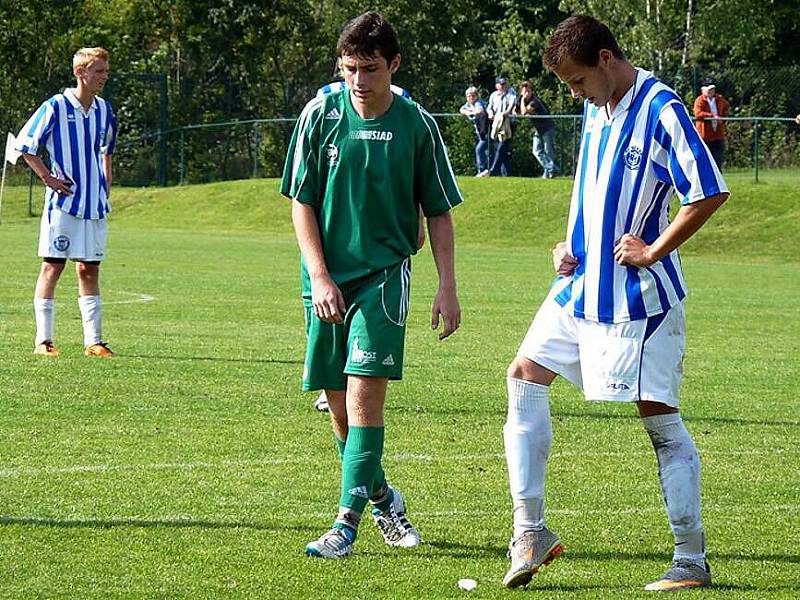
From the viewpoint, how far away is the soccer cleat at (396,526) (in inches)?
242

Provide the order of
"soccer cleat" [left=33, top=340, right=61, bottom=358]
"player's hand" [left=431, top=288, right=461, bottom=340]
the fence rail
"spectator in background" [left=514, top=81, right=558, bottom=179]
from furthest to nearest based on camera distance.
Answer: the fence rail
"spectator in background" [left=514, top=81, right=558, bottom=179]
"soccer cleat" [left=33, top=340, right=61, bottom=358]
"player's hand" [left=431, top=288, right=461, bottom=340]

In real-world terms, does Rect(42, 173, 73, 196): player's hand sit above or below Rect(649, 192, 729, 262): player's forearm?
below

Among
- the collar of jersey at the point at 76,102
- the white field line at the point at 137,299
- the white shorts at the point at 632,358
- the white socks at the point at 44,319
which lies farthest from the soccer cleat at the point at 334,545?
the white field line at the point at 137,299

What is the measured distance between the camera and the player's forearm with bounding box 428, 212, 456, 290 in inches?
246

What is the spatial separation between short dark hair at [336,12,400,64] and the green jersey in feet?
0.78

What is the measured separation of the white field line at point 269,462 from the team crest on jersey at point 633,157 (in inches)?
114

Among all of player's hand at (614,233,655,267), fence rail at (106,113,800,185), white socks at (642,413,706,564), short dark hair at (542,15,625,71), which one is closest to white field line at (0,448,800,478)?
white socks at (642,413,706,564)

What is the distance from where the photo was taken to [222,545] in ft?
19.7

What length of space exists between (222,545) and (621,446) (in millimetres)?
3110

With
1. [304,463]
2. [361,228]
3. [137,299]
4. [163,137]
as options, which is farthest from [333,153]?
[163,137]

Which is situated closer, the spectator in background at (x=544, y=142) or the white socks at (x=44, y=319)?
the white socks at (x=44, y=319)

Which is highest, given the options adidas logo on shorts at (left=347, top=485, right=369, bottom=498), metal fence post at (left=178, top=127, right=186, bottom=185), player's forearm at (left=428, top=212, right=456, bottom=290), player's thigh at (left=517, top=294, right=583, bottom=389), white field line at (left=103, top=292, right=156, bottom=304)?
player's forearm at (left=428, top=212, right=456, bottom=290)

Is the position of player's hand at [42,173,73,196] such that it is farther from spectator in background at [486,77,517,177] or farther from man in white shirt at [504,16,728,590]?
spectator in background at [486,77,517,177]

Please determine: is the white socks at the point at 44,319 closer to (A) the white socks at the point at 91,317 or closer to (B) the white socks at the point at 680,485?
(A) the white socks at the point at 91,317
